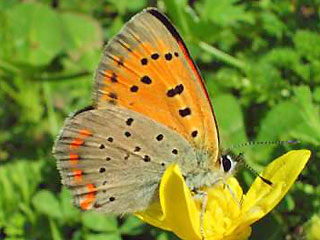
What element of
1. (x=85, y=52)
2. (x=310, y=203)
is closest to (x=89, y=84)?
(x=85, y=52)

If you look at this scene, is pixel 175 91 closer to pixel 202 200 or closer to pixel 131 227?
pixel 202 200

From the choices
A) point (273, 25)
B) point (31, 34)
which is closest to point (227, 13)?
point (273, 25)

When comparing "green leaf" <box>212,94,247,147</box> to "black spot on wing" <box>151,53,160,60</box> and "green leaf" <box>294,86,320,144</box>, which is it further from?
"black spot on wing" <box>151,53,160,60</box>

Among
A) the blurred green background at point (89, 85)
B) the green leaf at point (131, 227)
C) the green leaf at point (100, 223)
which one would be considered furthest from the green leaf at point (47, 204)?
the green leaf at point (131, 227)

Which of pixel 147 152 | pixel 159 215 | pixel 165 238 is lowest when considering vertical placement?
pixel 165 238

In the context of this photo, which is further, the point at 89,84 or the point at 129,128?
the point at 89,84

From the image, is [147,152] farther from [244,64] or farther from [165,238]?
[244,64]

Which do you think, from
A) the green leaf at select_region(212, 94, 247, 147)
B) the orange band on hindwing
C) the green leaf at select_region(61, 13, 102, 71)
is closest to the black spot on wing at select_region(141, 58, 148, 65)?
the orange band on hindwing
